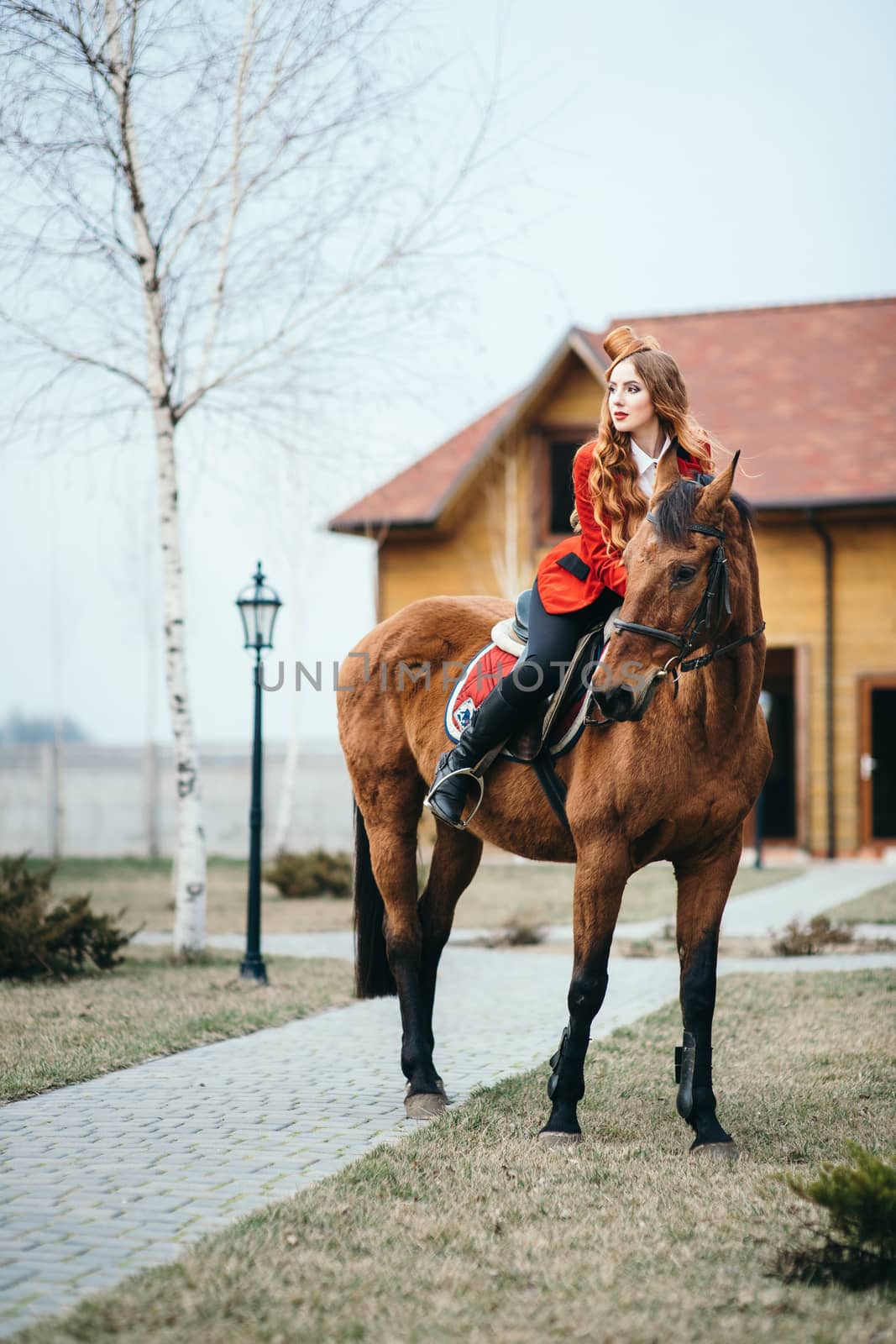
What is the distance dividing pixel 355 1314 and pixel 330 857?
15.0 meters

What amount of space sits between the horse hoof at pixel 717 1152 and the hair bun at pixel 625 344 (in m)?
2.97

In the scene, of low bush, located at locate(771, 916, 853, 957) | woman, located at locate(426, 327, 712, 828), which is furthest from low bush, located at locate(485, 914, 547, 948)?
woman, located at locate(426, 327, 712, 828)

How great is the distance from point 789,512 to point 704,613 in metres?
17.5

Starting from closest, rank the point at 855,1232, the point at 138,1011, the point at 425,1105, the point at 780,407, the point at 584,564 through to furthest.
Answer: the point at 855,1232 → the point at 584,564 → the point at 425,1105 → the point at 138,1011 → the point at 780,407

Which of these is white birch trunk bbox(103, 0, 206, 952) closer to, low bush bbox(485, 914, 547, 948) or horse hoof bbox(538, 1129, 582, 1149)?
low bush bbox(485, 914, 547, 948)

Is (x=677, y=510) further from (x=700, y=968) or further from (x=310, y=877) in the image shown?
(x=310, y=877)

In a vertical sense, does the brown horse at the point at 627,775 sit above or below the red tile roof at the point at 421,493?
below

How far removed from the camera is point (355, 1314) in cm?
314

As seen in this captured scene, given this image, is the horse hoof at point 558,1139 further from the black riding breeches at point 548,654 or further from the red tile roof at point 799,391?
the red tile roof at point 799,391

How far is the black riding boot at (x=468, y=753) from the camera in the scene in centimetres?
507

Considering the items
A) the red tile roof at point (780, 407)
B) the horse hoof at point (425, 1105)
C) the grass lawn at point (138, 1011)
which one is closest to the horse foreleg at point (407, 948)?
the horse hoof at point (425, 1105)

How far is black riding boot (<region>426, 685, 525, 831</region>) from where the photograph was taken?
5.07 metres

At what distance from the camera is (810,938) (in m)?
11.1

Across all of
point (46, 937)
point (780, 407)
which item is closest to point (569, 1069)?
point (46, 937)
